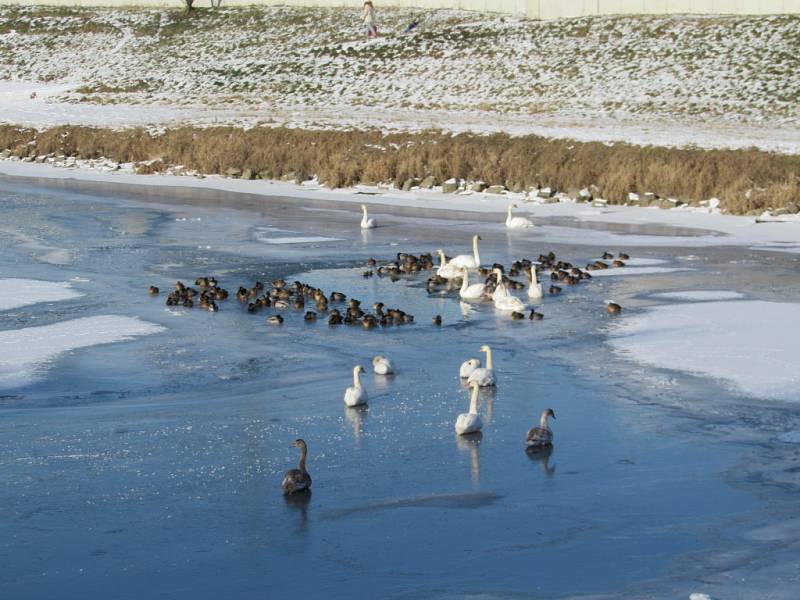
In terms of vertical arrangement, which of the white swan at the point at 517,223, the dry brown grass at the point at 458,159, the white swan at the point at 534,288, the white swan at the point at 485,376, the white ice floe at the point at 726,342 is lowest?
the white swan at the point at 485,376

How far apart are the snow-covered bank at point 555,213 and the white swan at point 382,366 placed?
26.1 ft

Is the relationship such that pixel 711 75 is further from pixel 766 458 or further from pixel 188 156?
pixel 766 458

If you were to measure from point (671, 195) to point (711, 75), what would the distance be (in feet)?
74.7

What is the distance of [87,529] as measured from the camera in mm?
9727

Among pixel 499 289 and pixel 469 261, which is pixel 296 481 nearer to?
pixel 499 289

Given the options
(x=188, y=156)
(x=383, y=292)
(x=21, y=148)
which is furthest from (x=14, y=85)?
(x=383, y=292)

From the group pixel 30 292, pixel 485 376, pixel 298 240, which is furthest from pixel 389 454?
pixel 298 240

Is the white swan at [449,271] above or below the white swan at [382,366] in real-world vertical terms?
above

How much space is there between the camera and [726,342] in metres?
15.6

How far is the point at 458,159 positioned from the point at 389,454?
2449 centimetres

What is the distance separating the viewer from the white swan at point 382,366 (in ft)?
46.6

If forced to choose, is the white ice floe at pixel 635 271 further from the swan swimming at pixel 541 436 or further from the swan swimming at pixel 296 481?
the swan swimming at pixel 296 481

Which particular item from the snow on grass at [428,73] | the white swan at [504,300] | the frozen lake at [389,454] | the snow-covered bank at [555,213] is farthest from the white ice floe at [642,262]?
the snow on grass at [428,73]

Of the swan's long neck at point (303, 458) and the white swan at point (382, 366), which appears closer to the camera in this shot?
the swan's long neck at point (303, 458)
